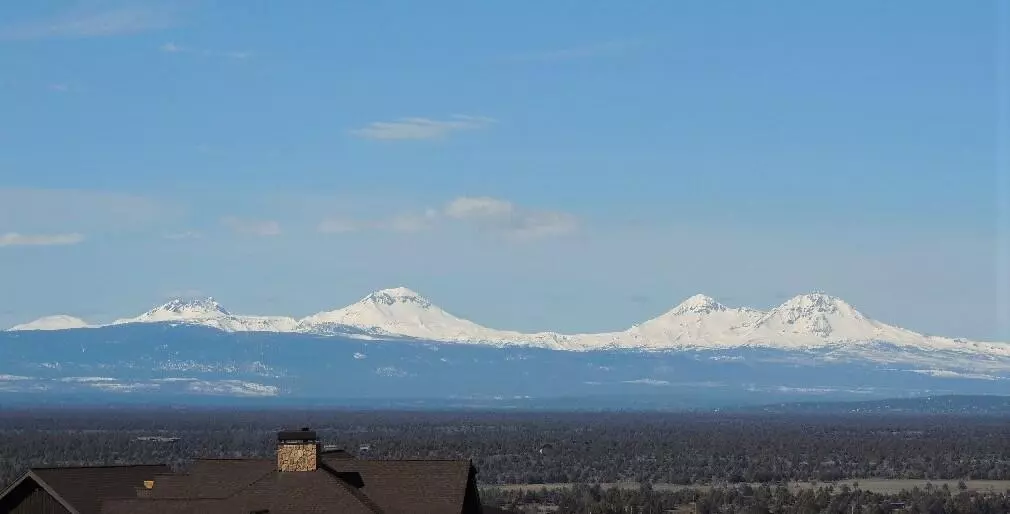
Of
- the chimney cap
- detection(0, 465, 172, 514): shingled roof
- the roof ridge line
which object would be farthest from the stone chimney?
detection(0, 465, 172, 514): shingled roof

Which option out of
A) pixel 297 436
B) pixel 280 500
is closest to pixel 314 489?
pixel 280 500

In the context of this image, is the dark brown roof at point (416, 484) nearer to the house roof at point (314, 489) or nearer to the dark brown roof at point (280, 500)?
the house roof at point (314, 489)

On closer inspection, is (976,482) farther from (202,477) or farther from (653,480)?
(202,477)

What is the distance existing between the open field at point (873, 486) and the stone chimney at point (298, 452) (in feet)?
310

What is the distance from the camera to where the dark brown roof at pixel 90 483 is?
55.2 meters

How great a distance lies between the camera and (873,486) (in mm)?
165000

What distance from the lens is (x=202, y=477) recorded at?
54.4 m

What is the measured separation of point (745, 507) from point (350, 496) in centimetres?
8307

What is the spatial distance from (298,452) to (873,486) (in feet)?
397

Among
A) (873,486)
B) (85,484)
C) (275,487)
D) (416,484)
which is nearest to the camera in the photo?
(275,487)

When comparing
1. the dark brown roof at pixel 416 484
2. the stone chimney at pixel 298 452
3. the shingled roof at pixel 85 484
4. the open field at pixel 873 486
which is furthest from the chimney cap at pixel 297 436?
the open field at pixel 873 486

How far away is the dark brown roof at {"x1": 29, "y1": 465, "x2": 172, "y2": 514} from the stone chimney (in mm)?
7177

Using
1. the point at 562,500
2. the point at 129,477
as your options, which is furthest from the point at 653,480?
the point at 129,477

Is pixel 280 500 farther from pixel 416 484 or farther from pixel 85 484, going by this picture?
pixel 85 484
